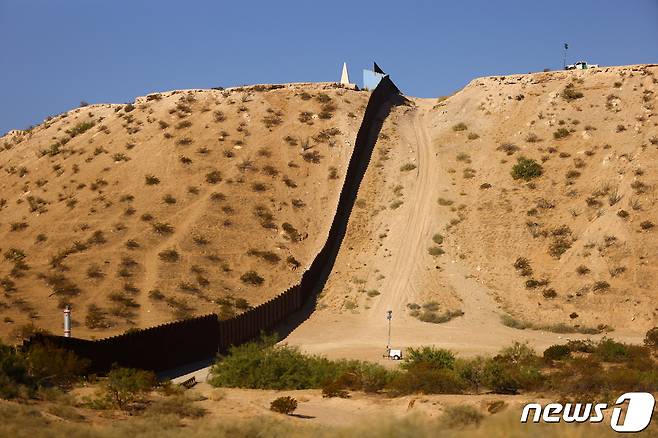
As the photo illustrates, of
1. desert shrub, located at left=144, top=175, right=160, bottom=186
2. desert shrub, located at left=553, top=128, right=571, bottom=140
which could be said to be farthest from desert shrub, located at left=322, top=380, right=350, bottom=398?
desert shrub, located at left=553, top=128, right=571, bottom=140

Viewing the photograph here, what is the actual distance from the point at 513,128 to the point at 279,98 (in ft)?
61.4

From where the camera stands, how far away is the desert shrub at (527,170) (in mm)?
55719

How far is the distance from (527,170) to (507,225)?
Answer: 6.33 metres

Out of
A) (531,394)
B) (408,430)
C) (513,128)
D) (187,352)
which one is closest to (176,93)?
(513,128)

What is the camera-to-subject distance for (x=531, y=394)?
2509cm

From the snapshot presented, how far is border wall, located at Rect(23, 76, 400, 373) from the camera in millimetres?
29391

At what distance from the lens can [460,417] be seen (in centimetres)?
1939

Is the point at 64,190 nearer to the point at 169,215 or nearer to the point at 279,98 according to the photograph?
the point at 169,215

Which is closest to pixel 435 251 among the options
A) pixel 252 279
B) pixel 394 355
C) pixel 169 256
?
pixel 252 279

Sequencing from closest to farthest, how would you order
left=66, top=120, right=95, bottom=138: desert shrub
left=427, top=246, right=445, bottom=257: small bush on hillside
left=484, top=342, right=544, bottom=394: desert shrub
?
left=484, top=342, right=544, bottom=394: desert shrub
left=427, top=246, right=445, bottom=257: small bush on hillside
left=66, top=120, right=95, bottom=138: desert shrub

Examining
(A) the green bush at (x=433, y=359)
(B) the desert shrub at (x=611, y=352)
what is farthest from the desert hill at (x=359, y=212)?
(B) the desert shrub at (x=611, y=352)

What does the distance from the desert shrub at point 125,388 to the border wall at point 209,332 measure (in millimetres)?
4170

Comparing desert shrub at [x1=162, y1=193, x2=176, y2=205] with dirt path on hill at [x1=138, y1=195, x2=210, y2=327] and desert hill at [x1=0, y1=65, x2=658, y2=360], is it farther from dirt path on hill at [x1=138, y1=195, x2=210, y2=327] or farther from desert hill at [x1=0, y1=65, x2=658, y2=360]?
dirt path on hill at [x1=138, y1=195, x2=210, y2=327]

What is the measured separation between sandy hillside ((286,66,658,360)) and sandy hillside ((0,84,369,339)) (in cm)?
372
